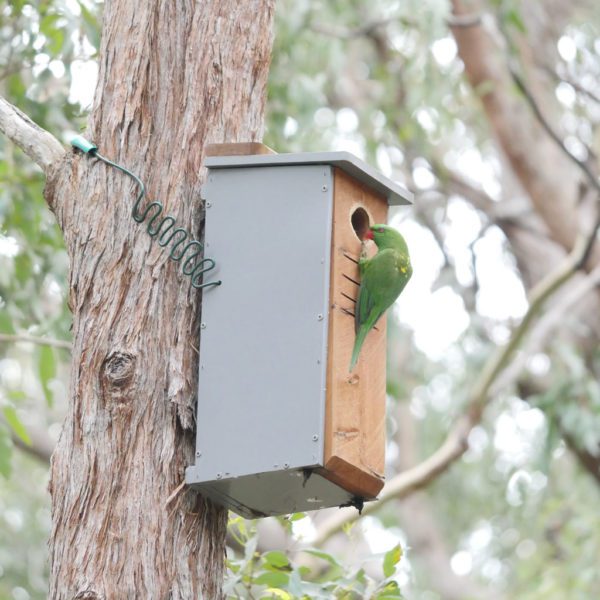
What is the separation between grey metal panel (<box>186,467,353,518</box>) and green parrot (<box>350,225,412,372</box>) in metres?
0.30

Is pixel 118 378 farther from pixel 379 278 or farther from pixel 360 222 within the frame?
pixel 360 222

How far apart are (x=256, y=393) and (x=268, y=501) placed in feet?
1.02

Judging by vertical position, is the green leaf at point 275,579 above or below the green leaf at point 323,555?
below

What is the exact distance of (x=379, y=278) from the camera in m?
3.19

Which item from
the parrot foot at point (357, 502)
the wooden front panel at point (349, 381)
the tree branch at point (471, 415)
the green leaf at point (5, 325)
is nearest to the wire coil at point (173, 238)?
the wooden front panel at point (349, 381)

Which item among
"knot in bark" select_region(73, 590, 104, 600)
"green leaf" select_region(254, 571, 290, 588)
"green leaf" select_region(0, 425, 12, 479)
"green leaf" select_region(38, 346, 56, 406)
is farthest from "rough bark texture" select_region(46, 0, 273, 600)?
"green leaf" select_region(0, 425, 12, 479)

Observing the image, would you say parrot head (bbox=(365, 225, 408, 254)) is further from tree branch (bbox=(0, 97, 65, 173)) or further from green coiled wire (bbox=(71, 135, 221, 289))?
tree branch (bbox=(0, 97, 65, 173))

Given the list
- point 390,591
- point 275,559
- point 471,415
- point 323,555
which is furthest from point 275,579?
point 471,415

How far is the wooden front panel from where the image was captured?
297 centimetres

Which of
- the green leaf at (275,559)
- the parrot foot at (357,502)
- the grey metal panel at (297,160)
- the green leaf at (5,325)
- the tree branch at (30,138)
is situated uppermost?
the tree branch at (30,138)

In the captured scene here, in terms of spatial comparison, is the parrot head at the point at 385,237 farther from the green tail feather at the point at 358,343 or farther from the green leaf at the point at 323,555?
the green leaf at the point at 323,555

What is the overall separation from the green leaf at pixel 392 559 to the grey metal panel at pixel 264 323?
0.62 meters

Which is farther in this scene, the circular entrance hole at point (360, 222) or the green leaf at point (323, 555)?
the green leaf at point (323, 555)

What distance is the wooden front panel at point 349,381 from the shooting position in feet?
9.75
